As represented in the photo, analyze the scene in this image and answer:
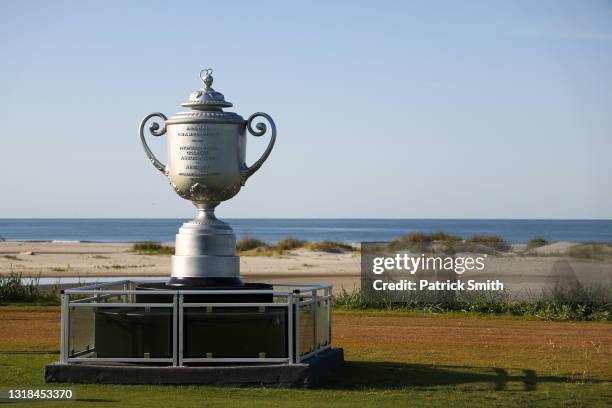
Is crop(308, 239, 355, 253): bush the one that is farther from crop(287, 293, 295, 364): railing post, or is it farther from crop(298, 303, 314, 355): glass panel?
crop(287, 293, 295, 364): railing post

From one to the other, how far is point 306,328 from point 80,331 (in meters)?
2.97

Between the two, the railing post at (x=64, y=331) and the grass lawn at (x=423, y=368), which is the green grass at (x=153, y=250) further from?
the railing post at (x=64, y=331)

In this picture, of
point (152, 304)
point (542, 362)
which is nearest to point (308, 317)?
point (152, 304)

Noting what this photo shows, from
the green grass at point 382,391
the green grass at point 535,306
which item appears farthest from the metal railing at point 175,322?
the green grass at point 535,306

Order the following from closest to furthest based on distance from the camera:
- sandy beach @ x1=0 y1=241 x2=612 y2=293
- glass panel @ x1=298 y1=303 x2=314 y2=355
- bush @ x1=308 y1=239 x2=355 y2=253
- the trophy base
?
glass panel @ x1=298 y1=303 x2=314 y2=355, the trophy base, sandy beach @ x1=0 y1=241 x2=612 y2=293, bush @ x1=308 y1=239 x2=355 y2=253

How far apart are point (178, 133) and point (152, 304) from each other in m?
2.50

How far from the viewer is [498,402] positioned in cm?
1218

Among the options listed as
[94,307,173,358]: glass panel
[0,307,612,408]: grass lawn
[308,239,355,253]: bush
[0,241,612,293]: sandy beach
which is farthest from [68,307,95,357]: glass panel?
[308,239,355,253]: bush

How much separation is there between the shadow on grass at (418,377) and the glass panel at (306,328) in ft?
1.73

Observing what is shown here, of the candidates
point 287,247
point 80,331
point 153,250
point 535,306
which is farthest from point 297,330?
point 287,247

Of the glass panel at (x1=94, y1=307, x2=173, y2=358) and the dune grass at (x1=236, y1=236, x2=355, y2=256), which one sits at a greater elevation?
the dune grass at (x1=236, y1=236, x2=355, y2=256)

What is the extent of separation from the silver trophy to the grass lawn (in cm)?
201

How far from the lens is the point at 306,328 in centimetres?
1383

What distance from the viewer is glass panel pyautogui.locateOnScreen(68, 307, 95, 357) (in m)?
13.4
